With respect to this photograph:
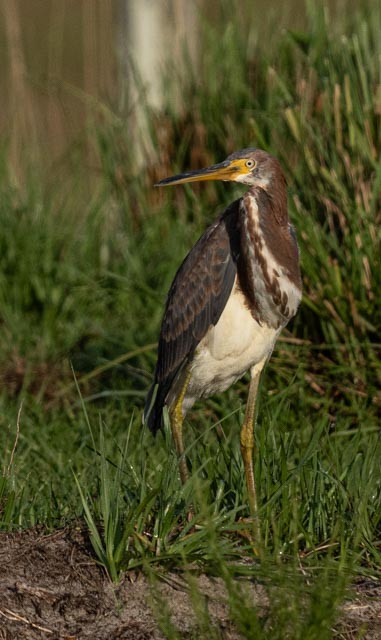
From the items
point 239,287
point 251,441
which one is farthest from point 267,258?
point 251,441

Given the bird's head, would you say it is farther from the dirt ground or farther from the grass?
the dirt ground

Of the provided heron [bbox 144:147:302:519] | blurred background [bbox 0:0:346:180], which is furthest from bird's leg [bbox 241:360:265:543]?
blurred background [bbox 0:0:346:180]

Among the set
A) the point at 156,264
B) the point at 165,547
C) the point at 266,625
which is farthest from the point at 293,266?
the point at 156,264

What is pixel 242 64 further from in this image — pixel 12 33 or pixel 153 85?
pixel 12 33

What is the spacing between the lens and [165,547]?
3.19 metres

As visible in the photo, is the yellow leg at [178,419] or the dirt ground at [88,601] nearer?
the dirt ground at [88,601]

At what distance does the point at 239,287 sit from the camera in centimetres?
409

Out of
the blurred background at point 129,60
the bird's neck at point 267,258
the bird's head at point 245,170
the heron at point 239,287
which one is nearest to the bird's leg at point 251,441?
the heron at point 239,287

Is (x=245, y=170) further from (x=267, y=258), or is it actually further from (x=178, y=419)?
(x=178, y=419)

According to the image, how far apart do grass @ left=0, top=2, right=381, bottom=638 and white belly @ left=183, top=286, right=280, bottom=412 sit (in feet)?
0.84

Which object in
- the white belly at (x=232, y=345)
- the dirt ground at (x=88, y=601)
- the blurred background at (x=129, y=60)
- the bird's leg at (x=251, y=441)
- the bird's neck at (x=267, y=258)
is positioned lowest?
the dirt ground at (x=88, y=601)

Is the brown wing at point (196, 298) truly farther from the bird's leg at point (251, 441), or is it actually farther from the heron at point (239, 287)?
the bird's leg at point (251, 441)

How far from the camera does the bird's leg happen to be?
341 cm

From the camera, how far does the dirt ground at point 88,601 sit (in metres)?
2.99
